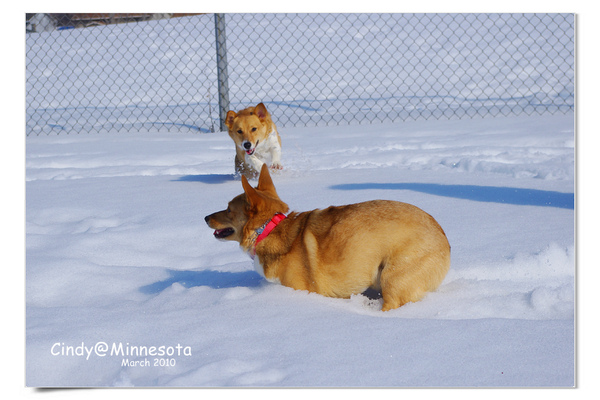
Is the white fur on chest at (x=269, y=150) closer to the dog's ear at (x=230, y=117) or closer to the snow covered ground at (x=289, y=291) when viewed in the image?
the snow covered ground at (x=289, y=291)

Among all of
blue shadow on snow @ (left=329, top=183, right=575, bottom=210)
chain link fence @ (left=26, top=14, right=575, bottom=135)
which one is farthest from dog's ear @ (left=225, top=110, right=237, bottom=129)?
→ blue shadow on snow @ (left=329, top=183, right=575, bottom=210)

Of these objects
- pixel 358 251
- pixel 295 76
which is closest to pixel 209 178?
pixel 295 76

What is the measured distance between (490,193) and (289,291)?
2.28 m

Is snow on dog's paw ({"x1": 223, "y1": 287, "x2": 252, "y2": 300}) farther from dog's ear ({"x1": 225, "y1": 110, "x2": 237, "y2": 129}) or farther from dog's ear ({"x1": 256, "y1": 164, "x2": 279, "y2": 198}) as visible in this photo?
dog's ear ({"x1": 225, "y1": 110, "x2": 237, "y2": 129})

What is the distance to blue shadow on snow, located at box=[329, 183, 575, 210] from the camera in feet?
13.3

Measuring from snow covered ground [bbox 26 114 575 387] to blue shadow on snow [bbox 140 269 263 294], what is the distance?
0.04 ft

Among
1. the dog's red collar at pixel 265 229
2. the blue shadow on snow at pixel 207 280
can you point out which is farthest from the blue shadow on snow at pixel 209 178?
the dog's red collar at pixel 265 229

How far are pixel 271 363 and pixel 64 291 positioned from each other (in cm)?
136

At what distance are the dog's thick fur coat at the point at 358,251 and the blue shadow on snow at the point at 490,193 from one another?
171cm

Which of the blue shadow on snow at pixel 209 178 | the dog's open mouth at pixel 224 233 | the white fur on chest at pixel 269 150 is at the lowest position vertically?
the dog's open mouth at pixel 224 233

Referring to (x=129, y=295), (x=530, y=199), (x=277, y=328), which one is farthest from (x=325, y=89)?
(x=277, y=328)

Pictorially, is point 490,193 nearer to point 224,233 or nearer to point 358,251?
point 358,251

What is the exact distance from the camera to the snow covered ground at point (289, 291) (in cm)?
198

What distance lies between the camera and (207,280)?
118 inches
